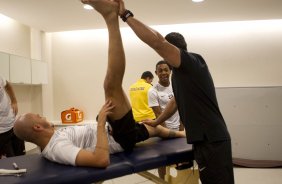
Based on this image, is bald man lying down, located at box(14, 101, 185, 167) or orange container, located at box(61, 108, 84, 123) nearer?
bald man lying down, located at box(14, 101, 185, 167)

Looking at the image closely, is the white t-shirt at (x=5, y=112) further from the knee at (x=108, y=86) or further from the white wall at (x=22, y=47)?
the white wall at (x=22, y=47)

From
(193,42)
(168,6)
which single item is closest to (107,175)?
(168,6)

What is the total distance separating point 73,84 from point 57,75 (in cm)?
35

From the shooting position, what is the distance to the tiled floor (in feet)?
10.9

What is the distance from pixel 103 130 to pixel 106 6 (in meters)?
0.65

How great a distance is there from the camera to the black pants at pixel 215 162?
1480mm

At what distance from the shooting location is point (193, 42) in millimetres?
4891

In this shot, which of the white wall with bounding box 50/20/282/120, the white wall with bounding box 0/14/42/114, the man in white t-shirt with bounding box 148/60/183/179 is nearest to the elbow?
the man in white t-shirt with bounding box 148/60/183/179

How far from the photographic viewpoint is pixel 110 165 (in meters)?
1.46

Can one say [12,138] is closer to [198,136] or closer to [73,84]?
[198,136]

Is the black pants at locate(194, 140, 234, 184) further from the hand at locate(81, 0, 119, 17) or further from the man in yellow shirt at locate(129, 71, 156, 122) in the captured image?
the man in yellow shirt at locate(129, 71, 156, 122)

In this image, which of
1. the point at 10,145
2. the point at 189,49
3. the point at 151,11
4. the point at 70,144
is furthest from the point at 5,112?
the point at 189,49

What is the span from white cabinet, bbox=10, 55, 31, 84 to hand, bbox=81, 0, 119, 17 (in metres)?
2.77

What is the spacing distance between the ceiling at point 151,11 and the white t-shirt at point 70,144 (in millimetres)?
2147
